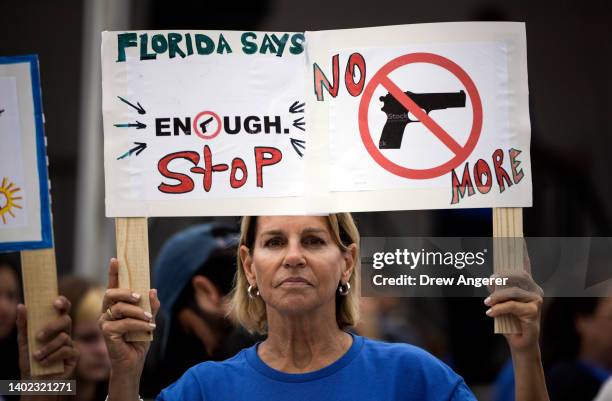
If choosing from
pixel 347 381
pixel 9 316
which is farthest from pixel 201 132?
pixel 9 316

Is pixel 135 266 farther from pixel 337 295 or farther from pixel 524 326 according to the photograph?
pixel 524 326

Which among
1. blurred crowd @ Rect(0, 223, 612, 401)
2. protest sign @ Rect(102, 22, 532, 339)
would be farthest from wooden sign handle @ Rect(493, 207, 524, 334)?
blurred crowd @ Rect(0, 223, 612, 401)

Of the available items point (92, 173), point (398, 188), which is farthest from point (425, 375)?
point (92, 173)

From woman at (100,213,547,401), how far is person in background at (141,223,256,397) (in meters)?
0.65

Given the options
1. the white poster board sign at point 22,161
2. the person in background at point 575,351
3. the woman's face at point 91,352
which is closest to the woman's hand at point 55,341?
the white poster board sign at point 22,161

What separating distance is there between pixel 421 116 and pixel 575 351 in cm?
138

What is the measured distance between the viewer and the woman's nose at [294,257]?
2709 mm

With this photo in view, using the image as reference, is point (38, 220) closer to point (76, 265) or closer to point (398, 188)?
point (398, 188)

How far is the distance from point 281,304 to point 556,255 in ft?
2.41

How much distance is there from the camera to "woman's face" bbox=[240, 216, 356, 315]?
2715 mm

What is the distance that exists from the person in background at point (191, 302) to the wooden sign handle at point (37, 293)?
0.56m

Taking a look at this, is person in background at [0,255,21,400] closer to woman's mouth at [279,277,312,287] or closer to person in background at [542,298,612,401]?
woman's mouth at [279,277,312,287]

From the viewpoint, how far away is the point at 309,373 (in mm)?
2717

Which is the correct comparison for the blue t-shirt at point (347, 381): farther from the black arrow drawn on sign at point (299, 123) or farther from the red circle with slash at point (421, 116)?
the black arrow drawn on sign at point (299, 123)
